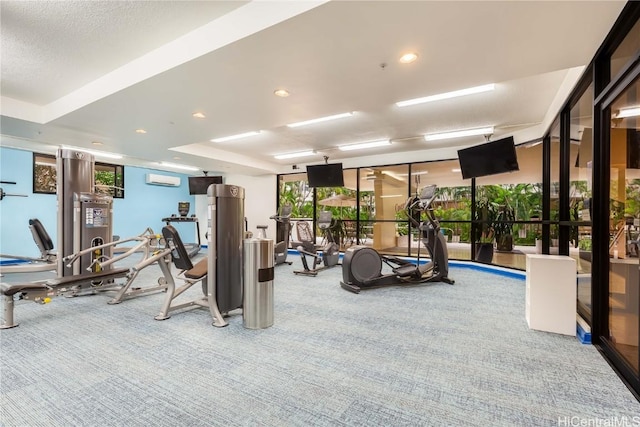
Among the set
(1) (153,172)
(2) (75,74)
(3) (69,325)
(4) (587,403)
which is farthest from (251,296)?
(1) (153,172)

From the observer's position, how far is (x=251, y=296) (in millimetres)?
3193

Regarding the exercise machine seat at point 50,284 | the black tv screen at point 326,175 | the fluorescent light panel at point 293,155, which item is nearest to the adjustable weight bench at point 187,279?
the exercise machine seat at point 50,284

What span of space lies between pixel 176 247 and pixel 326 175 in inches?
218

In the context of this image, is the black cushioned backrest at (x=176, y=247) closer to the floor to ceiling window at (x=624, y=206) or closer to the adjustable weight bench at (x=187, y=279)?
the adjustable weight bench at (x=187, y=279)

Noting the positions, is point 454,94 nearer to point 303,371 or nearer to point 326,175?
point 303,371

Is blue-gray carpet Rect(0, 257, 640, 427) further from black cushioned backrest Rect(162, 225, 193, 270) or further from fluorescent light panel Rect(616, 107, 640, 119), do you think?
fluorescent light panel Rect(616, 107, 640, 119)

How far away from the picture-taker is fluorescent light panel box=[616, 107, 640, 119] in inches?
98.4

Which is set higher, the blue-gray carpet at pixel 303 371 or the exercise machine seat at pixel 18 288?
the exercise machine seat at pixel 18 288

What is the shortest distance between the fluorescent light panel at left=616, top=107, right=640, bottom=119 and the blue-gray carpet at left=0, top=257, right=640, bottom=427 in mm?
2149

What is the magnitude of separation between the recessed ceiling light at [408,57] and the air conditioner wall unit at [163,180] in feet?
30.9

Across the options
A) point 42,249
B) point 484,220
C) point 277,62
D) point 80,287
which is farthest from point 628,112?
point 42,249

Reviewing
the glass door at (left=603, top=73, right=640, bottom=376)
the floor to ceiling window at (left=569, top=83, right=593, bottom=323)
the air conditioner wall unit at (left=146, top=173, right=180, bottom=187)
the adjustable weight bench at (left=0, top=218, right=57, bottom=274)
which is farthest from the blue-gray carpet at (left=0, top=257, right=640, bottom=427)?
the air conditioner wall unit at (left=146, top=173, right=180, bottom=187)

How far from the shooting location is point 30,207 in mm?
7410

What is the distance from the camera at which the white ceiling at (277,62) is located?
237cm
